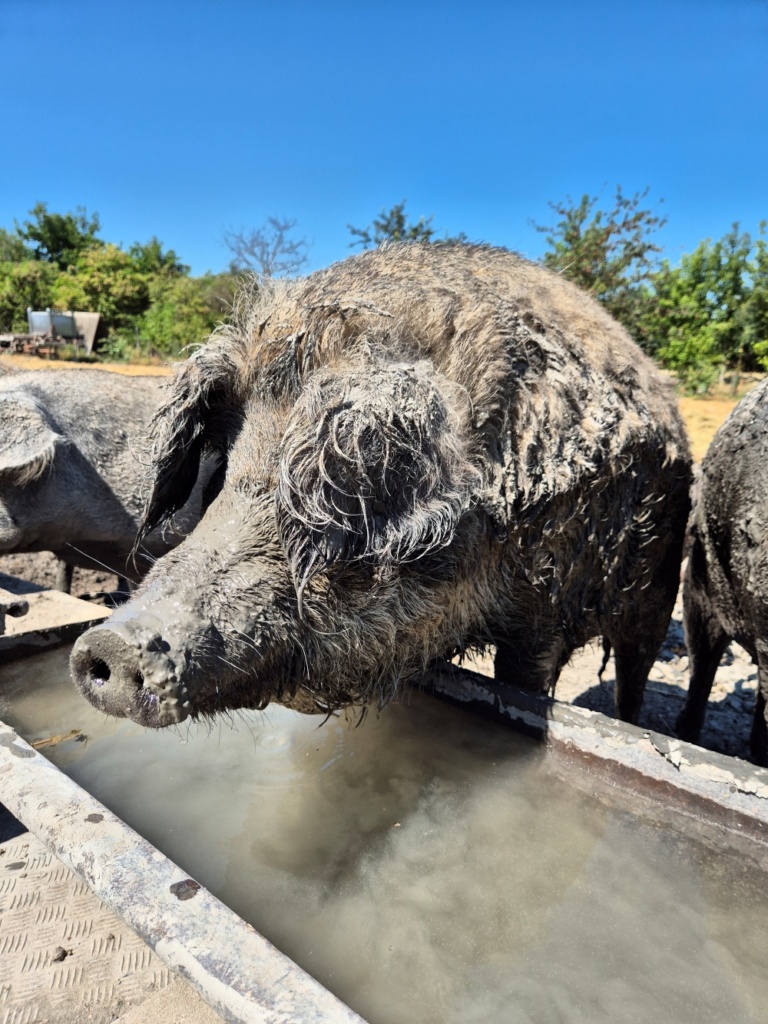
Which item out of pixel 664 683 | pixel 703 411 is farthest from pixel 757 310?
pixel 664 683

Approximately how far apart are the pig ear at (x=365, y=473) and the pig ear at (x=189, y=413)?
1.13 feet

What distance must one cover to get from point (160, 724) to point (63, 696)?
159 cm

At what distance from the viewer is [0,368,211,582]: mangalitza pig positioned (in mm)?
3727

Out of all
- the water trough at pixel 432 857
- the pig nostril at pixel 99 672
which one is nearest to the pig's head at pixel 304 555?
the pig nostril at pixel 99 672

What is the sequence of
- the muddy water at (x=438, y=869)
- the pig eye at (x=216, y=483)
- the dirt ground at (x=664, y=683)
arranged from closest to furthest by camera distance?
the muddy water at (x=438, y=869)
the pig eye at (x=216, y=483)
the dirt ground at (x=664, y=683)

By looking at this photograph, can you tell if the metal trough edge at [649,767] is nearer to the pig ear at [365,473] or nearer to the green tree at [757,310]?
the pig ear at [365,473]

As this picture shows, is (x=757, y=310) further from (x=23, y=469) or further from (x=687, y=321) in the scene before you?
(x=23, y=469)

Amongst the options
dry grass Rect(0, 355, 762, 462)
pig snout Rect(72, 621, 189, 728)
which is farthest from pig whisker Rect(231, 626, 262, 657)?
dry grass Rect(0, 355, 762, 462)

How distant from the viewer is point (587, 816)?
6.53ft

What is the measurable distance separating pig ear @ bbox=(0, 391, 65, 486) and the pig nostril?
8.65 feet

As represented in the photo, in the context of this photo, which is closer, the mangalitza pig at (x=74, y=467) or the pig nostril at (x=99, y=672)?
the pig nostril at (x=99, y=672)

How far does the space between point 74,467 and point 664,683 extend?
415 cm

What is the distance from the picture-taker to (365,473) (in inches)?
63.2

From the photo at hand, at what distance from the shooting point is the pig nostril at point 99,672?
147 centimetres
